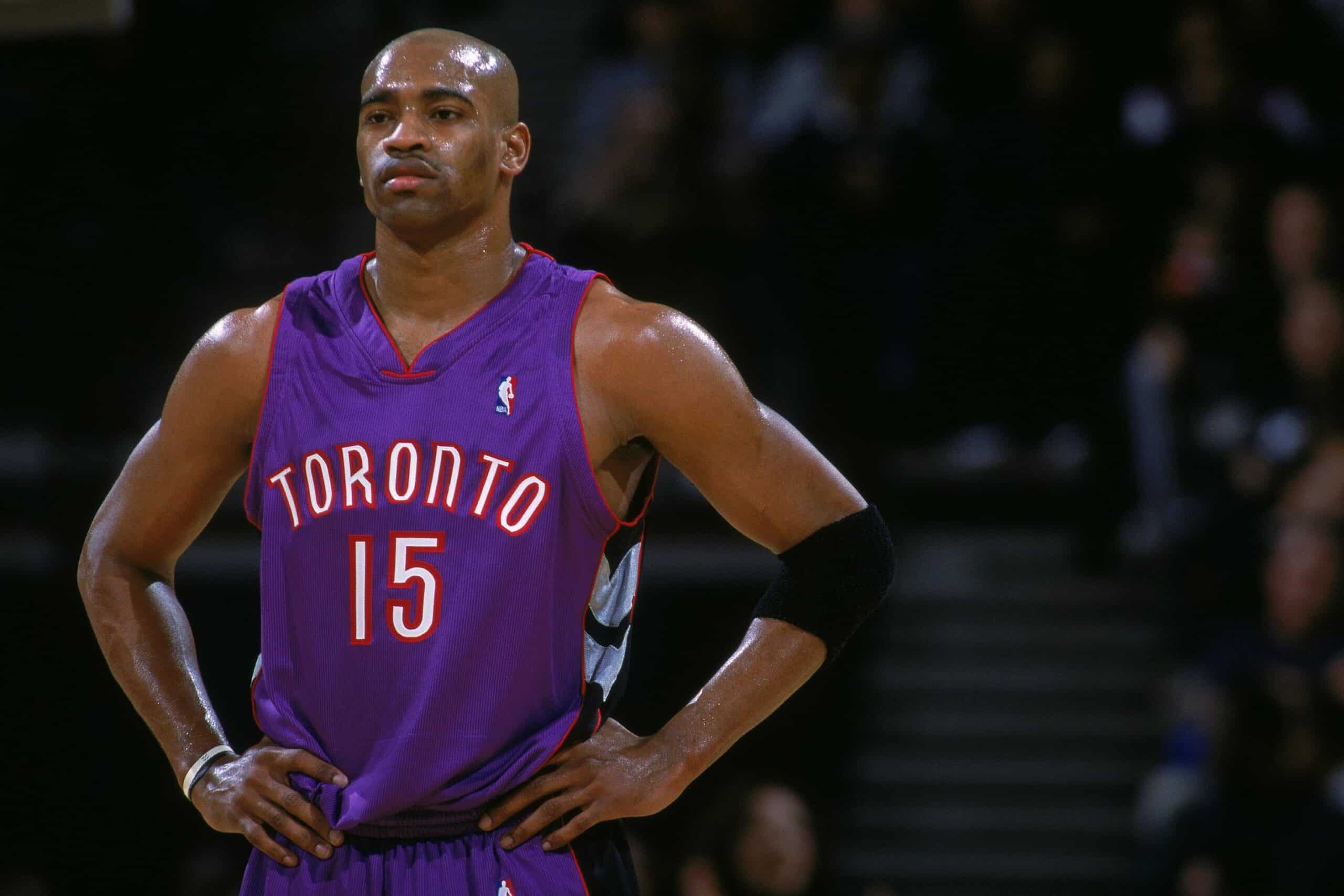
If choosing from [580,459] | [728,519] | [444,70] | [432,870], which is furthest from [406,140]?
[432,870]

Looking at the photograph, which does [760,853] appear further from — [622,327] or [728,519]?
[622,327]

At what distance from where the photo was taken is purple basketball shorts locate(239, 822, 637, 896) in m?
2.56

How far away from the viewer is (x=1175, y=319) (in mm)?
6684

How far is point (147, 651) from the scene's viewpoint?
2791mm

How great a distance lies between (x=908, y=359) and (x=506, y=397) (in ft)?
15.1

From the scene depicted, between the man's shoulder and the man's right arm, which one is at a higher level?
the man's shoulder

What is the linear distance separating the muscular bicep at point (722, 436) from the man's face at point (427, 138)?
33 centimetres

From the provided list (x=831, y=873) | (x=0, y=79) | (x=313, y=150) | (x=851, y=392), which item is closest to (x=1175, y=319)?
(x=851, y=392)

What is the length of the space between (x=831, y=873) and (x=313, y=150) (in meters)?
4.61

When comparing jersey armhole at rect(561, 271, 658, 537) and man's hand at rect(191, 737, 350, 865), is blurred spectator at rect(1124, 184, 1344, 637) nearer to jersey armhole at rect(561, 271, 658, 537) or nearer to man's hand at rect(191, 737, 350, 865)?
jersey armhole at rect(561, 271, 658, 537)

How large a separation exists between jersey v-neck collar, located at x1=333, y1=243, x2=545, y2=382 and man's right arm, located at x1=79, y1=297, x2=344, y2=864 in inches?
4.8

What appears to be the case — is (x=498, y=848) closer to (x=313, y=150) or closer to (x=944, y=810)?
(x=944, y=810)

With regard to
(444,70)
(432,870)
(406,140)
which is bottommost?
(432,870)

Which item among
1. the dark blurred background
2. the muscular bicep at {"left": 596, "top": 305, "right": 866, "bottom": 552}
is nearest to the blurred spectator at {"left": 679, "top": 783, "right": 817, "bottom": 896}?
the dark blurred background
